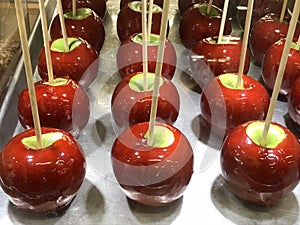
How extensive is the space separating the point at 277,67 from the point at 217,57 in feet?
0.42

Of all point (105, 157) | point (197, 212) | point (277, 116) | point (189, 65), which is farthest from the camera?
point (189, 65)

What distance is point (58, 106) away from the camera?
38.1 inches

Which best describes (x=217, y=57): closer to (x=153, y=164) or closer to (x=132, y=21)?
(x=132, y=21)

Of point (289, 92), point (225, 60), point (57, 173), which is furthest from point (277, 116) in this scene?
point (57, 173)

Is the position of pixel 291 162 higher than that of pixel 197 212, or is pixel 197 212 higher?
pixel 291 162

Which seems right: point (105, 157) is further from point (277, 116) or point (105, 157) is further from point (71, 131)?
point (277, 116)

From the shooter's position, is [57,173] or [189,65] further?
[189,65]

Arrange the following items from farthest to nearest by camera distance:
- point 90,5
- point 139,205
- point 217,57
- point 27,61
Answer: point 90,5
point 217,57
point 139,205
point 27,61

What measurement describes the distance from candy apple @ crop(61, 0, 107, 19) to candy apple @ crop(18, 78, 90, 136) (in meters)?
0.46

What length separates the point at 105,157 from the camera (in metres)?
1.01

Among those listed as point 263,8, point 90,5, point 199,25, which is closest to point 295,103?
point 199,25

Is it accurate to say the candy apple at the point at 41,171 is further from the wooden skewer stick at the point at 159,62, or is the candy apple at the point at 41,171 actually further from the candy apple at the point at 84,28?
the candy apple at the point at 84,28

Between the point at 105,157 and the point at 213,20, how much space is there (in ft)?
1.64

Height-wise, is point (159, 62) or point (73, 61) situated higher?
point (159, 62)
